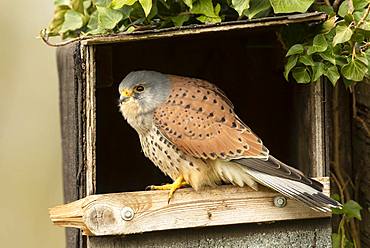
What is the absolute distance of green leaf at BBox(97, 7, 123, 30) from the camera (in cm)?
283

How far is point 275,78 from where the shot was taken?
3.46 meters

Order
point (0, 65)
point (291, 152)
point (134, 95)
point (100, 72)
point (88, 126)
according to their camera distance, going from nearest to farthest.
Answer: point (88, 126), point (134, 95), point (100, 72), point (291, 152), point (0, 65)

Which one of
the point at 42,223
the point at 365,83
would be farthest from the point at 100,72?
the point at 42,223

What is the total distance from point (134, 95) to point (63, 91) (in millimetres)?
665

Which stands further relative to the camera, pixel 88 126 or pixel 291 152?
pixel 291 152

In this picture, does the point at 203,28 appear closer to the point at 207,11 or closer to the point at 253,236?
the point at 207,11

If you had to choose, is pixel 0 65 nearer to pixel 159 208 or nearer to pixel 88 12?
pixel 88 12

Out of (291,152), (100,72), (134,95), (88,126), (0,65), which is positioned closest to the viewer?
(88,126)

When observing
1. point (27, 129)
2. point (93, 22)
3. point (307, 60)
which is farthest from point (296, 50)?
point (27, 129)

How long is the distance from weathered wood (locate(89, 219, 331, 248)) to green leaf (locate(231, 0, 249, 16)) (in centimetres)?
58

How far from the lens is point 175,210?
9.06ft

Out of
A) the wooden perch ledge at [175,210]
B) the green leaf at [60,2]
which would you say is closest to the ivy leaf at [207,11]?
the wooden perch ledge at [175,210]

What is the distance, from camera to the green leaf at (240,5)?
2674mm

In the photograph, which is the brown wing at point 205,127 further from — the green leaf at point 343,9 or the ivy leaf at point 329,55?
the green leaf at point 343,9
